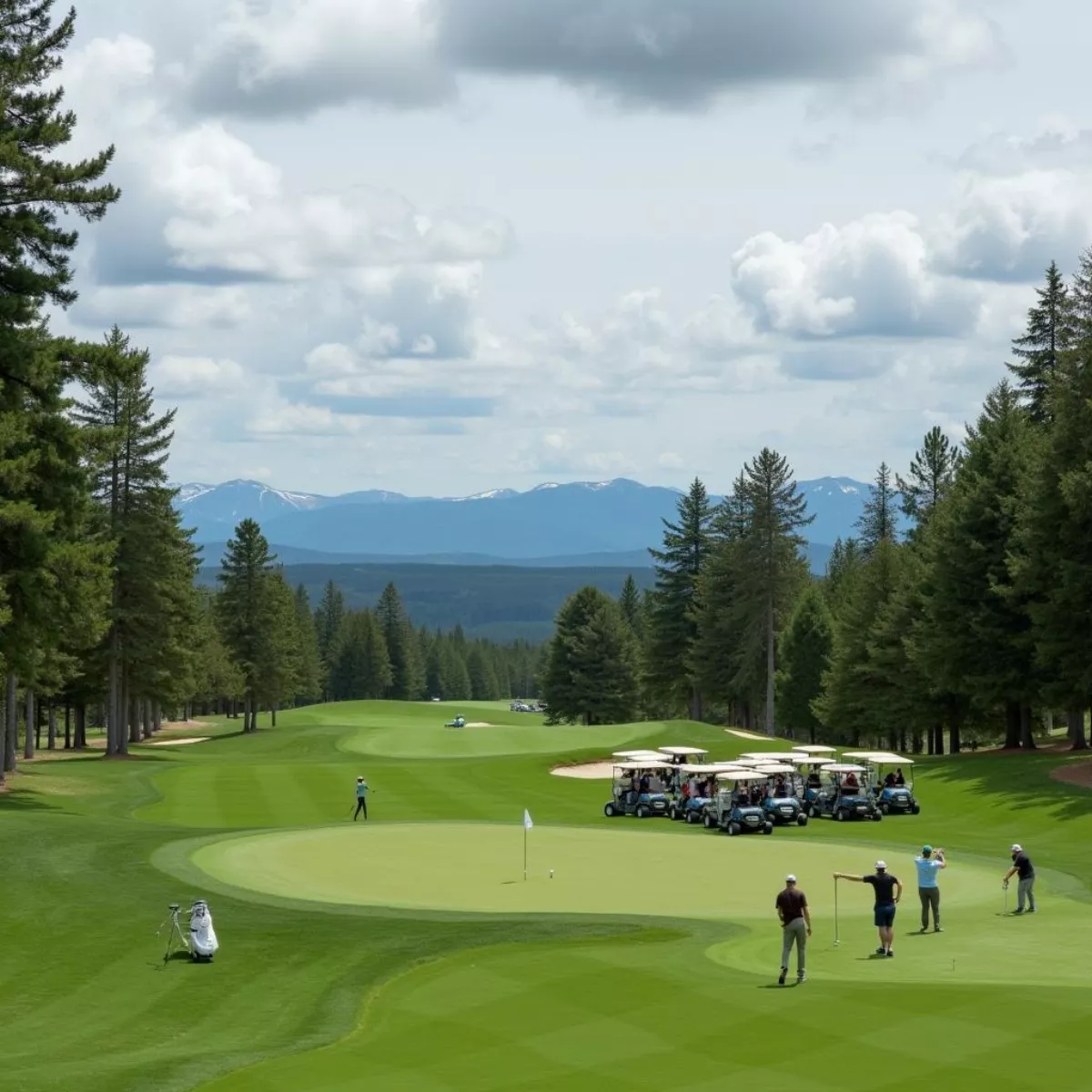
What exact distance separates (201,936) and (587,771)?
45659 millimetres

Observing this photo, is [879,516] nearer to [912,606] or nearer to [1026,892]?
[912,606]

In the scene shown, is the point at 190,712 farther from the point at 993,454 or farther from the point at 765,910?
the point at 765,910

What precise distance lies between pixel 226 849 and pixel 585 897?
12.9 metres

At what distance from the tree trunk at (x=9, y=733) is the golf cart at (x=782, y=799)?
28.0 meters

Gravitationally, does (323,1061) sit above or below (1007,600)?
below

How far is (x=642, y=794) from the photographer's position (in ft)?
185

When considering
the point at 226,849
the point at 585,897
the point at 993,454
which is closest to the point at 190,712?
the point at 993,454

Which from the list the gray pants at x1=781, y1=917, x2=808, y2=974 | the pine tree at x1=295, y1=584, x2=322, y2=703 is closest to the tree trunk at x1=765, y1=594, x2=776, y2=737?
the pine tree at x1=295, y1=584, x2=322, y2=703

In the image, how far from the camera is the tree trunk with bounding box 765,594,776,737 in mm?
94938

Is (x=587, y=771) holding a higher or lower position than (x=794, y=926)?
lower

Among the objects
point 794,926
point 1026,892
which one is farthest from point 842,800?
point 794,926

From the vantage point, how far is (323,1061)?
2053 cm

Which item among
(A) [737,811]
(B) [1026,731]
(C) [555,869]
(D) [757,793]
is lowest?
(C) [555,869]

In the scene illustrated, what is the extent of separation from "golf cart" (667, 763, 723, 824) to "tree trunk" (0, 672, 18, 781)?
2481 cm
